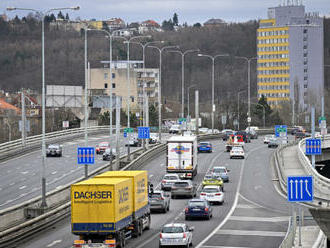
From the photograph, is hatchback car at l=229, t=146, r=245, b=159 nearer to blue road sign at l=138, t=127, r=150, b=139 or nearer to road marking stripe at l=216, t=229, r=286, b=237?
blue road sign at l=138, t=127, r=150, b=139

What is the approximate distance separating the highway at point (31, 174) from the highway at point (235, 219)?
7036mm

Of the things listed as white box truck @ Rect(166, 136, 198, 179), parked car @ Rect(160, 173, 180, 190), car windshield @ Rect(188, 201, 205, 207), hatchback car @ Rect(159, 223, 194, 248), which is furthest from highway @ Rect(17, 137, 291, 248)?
parked car @ Rect(160, 173, 180, 190)

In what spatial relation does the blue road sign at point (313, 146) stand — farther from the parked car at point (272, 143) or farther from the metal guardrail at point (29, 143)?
the metal guardrail at point (29, 143)

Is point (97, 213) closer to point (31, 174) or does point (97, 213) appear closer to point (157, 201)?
point (157, 201)

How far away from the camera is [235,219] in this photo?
43031 mm

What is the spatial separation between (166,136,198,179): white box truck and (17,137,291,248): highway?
54.4 inches

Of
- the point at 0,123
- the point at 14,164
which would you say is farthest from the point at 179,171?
the point at 0,123

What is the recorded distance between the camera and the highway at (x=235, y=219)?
34.7m

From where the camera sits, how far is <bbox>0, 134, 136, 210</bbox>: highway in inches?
2080

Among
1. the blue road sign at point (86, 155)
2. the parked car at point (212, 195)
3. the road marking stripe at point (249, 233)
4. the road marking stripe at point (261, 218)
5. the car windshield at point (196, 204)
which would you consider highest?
the blue road sign at point (86, 155)

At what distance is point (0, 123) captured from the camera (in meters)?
129

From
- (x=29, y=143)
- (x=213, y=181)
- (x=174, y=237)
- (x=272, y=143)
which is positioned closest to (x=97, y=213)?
(x=174, y=237)

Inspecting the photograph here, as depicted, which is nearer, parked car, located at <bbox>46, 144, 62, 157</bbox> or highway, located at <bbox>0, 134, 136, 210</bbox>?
highway, located at <bbox>0, 134, 136, 210</bbox>

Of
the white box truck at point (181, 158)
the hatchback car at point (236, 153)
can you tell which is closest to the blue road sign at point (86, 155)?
the white box truck at point (181, 158)
